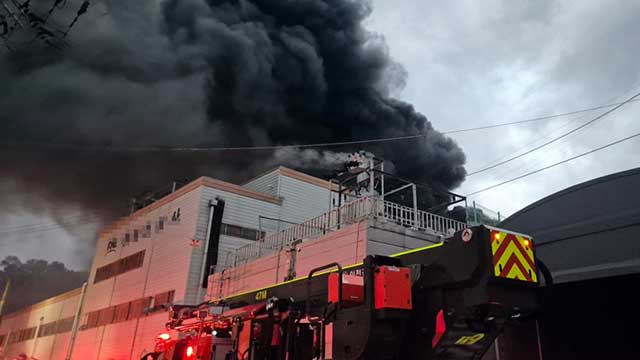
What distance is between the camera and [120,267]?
26.2 m

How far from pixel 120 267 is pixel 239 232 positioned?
380 inches

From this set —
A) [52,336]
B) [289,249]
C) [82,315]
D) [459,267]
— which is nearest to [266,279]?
[289,249]

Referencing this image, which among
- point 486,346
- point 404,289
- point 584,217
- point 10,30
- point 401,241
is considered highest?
point 10,30

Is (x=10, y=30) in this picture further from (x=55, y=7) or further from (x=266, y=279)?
(x=266, y=279)

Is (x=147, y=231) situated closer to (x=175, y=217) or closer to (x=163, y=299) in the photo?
(x=175, y=217)

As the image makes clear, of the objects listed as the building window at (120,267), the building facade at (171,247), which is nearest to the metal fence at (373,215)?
the building facade at (171,247)

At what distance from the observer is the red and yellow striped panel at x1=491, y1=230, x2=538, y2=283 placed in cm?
358

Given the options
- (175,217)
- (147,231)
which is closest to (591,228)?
(175,217)

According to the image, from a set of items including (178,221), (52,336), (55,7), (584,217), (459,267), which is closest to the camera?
(459,267)

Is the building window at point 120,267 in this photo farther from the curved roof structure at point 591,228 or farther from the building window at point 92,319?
the curved roof structure at point 591,228

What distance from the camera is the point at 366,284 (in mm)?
3850

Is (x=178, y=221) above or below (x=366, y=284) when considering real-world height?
above

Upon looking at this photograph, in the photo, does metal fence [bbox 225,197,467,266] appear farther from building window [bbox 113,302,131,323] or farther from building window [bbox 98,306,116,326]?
building window [bbox 98,306,116,326]

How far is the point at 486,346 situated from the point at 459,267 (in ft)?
2.49
